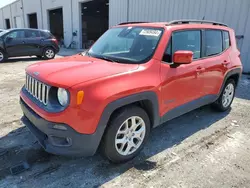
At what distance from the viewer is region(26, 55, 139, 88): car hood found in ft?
7.54

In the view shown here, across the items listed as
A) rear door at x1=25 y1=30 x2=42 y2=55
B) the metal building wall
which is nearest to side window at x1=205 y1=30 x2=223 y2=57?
the metal building wall

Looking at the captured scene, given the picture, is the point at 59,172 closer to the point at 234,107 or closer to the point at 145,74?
the point at 145,74

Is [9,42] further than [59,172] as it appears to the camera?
Yes

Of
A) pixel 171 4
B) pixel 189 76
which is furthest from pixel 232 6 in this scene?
pixel 189 76

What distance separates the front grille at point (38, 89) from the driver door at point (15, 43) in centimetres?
876

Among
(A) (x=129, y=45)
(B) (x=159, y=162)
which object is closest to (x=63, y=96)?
(A) (x=129, y=45)

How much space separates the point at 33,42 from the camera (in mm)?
10945

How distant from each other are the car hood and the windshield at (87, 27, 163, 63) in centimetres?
23

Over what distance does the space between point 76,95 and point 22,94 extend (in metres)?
1.21

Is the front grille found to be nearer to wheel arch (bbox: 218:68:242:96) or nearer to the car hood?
the car hood

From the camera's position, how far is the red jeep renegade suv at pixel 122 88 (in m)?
2.24

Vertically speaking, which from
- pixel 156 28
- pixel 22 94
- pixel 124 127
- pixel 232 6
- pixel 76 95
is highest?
pixel 232 6

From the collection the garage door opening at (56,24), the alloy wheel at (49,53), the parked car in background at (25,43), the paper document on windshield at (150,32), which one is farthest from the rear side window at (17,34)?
the garage door opening at (56,24)

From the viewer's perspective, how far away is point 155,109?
2807mm
